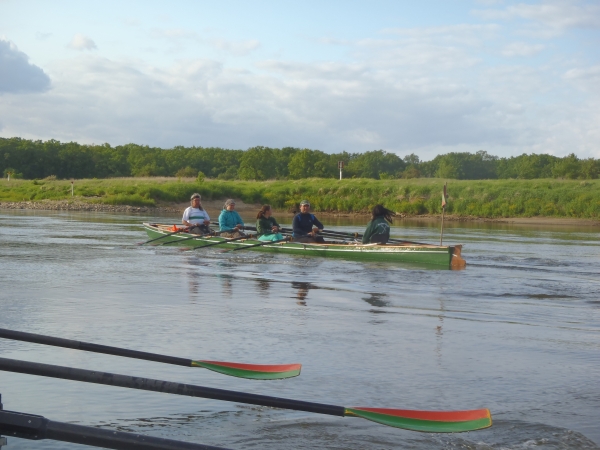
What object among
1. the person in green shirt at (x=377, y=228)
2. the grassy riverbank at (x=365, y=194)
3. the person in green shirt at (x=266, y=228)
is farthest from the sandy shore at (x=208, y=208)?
the person in green shirt at (x=377, y=228)

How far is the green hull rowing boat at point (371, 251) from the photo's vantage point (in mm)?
16688

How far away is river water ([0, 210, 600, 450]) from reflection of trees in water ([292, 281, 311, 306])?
103mm

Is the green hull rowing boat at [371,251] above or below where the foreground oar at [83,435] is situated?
above

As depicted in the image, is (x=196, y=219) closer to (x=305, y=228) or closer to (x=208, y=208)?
(x=305, y=228)

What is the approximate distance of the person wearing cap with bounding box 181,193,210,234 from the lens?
21.8 m

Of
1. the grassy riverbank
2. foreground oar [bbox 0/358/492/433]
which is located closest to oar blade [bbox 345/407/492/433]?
foreground oar [bbox 0/358/492/433]

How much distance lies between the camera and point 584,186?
4822cm

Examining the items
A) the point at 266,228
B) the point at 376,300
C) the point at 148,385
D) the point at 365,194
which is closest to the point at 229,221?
the point at 266,228

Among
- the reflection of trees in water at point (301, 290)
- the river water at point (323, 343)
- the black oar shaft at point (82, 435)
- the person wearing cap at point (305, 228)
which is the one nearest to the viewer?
the black oar shaft at point (82, 435)

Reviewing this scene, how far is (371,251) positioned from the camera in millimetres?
17750

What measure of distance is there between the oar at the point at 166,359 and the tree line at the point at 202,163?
6625 cm

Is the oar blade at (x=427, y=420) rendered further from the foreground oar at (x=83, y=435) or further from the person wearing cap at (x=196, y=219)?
the person wearing cap at (x=196, y=219)

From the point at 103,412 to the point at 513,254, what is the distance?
1762cm

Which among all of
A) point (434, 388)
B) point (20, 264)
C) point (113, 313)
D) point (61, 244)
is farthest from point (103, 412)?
point (61, 244)
